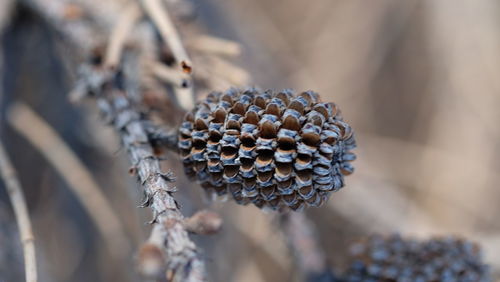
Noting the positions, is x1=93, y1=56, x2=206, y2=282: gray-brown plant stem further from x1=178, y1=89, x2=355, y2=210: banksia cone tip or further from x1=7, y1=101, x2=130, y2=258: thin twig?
x1=7, y1=101, x2=130, y2=258: thin twig

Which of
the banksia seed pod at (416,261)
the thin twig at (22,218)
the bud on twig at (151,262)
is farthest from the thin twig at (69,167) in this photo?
the bud on twig at (151,262)

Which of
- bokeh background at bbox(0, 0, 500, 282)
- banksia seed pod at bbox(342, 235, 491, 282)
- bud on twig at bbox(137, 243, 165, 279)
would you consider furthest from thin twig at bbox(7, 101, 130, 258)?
bud on twig at bbox(137, 243, 165, 279)

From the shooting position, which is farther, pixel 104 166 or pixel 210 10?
pixel 210 10

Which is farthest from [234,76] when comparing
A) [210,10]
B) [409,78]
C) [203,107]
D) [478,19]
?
[409,78]

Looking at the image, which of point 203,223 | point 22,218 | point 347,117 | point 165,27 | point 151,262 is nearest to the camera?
point 151,262

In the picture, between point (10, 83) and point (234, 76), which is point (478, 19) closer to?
point (234, 76)

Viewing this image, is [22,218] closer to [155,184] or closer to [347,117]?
[155,184]

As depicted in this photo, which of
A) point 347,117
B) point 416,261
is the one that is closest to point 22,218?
point 416,261
